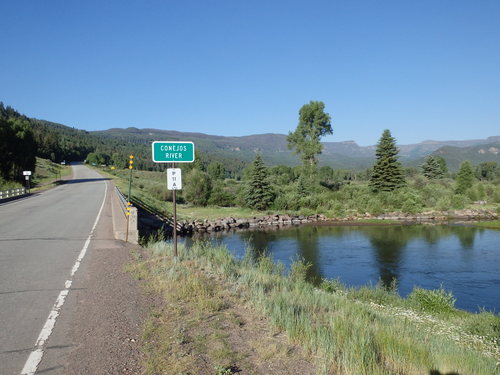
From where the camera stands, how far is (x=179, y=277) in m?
8.02

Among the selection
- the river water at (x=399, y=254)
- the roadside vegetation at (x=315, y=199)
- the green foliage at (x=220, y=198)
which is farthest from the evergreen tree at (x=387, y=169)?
the green foliage at (x=220, y=198)

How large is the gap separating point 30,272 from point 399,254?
24.6 meters

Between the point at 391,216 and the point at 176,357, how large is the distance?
2008 inches

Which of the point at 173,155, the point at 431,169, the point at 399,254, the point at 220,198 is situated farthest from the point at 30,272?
the point at 431,169

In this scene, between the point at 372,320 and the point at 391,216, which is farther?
the point at 391,216

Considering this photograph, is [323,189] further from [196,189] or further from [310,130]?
[196,189]

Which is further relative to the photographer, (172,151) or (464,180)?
(464,180)

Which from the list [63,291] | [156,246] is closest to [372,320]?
[63,291]

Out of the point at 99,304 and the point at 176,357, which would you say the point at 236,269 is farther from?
the point at 176,357

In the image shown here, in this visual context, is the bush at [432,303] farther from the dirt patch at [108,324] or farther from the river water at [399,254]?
the dirt patch at [108,324]

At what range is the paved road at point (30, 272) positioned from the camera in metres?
5.08

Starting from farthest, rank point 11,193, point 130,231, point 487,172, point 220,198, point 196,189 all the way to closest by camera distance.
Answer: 1. point 487,172
2. point 220,198
3. point 196,189
4. point 11,193
5. point 130,231

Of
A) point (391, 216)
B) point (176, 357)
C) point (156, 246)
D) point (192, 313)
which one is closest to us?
point (176, 357)

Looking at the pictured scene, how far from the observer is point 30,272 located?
867 centimetres
